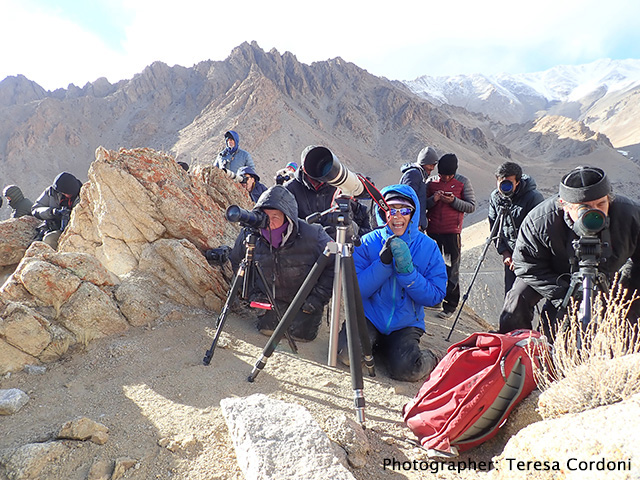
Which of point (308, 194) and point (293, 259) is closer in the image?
point (293, 259)

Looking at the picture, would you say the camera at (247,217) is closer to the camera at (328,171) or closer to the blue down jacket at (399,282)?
the camera at (328,171)

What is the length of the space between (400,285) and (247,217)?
1.49 metres

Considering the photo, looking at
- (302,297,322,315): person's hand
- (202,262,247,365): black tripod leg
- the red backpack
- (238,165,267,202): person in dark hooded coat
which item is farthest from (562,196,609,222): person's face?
(238,165,267,202): person in dark hooded coat

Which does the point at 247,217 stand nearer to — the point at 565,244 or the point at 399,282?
the point at 399,282

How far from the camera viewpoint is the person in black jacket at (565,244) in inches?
99.1

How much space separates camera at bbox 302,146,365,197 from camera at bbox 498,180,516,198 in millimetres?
2527

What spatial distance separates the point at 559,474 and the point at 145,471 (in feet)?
6.40

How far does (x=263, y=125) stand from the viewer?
40.9 m

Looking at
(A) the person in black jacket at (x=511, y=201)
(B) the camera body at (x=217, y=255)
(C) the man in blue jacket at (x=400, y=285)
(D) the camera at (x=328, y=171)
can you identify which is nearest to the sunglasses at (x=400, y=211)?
(C) the man in blue jacket at (x=400, y=285)

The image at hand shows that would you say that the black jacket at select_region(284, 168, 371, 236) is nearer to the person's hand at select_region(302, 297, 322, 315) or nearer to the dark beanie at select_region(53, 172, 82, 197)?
the person's hand at select_region(302, 297, 322, 315)

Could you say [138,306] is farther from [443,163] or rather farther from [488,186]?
[488,186]

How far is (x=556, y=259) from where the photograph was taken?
3.05 metres

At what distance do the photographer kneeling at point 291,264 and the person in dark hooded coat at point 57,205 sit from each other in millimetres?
4401

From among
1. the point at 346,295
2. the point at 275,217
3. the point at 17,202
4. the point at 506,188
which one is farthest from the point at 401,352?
the point at 17,202
